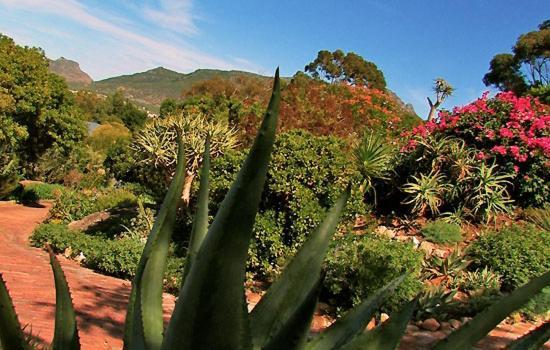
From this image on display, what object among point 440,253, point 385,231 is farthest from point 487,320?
point 385,231

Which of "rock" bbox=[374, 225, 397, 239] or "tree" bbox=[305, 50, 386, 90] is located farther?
"tree" bbox=[305, 50, 386, 90]

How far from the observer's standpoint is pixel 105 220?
12.3 metres

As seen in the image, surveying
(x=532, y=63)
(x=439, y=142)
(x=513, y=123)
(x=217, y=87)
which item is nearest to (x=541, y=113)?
(x=513, y=123)

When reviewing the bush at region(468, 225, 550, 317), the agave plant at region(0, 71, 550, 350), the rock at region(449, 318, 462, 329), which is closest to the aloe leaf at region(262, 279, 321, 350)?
the agave plant at region(0, 71, 550, 350)

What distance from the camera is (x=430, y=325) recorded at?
5.37m

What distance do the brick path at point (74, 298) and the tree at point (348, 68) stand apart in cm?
3191

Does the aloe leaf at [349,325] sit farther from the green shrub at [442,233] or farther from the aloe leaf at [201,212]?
the green shrub at [442,233]

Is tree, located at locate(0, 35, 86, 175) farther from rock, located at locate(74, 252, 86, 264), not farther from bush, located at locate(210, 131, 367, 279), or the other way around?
bush, located at locate(210, 131, 367, 279)

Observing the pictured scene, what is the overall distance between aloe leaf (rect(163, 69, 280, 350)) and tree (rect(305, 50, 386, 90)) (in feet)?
121

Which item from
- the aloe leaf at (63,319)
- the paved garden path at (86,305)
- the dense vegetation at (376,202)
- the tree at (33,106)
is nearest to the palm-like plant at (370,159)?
the dense vegetation at (376,202)

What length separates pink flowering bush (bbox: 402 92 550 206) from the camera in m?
8.98

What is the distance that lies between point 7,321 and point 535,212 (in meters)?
9.03

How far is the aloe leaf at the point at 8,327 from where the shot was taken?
90 cm

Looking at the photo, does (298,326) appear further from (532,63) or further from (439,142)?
(532,63)
